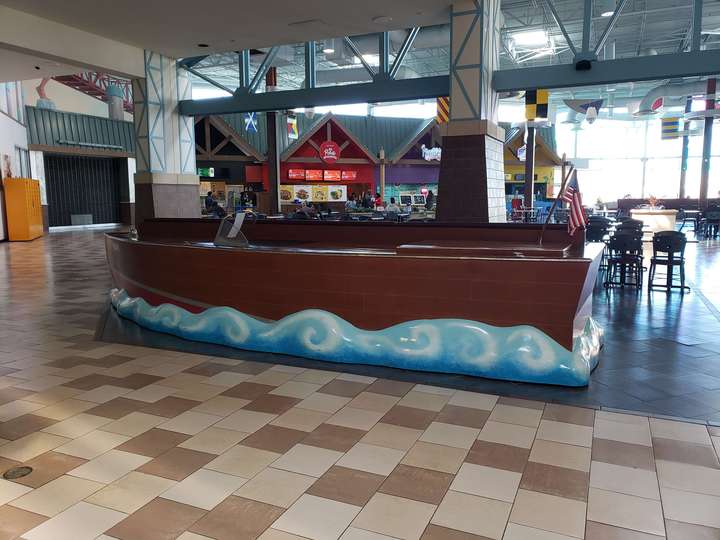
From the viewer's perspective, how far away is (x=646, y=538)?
2312 millimetres

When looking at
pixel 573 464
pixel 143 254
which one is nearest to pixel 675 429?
pixel 573 464

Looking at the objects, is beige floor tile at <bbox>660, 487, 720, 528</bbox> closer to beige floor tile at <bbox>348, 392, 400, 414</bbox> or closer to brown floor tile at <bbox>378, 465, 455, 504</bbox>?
brown floor tile at <bbox>378, 465, 455, 504</bbox>

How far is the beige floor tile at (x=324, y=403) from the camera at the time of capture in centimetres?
380

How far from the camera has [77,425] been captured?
3541 mm

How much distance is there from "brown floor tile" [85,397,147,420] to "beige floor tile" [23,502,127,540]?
45.2 inches

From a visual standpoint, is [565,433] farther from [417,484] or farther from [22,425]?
[22,425]

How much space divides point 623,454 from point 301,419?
1920 millimetres

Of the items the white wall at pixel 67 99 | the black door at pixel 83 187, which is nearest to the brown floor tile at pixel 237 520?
the black door at pixel 83 187

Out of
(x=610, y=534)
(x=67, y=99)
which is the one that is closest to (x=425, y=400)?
(x=610, y=534)

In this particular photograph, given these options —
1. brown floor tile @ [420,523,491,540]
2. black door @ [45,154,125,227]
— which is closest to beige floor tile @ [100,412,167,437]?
brown floor tile @ [420,523,491,540]

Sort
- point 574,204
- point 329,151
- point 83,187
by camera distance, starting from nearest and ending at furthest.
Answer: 1. point 574,204
2. point 329,151
3. point 83,187

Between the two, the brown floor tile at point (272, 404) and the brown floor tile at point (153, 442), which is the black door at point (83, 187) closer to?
the brown floor tile at point (272, 404)

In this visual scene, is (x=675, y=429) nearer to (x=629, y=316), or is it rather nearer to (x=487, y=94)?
(x=629, y=316)

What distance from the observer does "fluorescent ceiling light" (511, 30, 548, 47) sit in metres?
17.6
